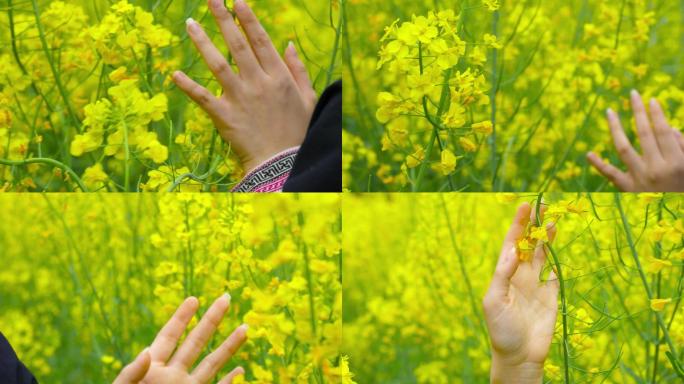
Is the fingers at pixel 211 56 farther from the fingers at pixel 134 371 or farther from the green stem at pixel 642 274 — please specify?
A: the green stem at pixel 642 274

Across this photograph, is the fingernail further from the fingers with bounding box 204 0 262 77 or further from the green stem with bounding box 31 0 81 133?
the green stem with bounding box 31 0 81 133

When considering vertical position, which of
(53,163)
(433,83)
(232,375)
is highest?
(433,83)

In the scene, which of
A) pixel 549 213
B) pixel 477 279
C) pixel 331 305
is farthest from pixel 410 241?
pixel 549 213

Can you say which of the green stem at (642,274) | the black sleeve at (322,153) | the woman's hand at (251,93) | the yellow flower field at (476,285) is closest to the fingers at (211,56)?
the woman's hand at (251,93)

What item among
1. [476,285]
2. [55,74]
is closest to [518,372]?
[476,285]

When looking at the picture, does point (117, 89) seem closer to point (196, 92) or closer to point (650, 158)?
point (196, 92)

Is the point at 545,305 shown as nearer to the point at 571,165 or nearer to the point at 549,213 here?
the point at 549,213

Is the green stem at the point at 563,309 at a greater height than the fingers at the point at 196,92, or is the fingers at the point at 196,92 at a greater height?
the fingers at the point at 196,92
